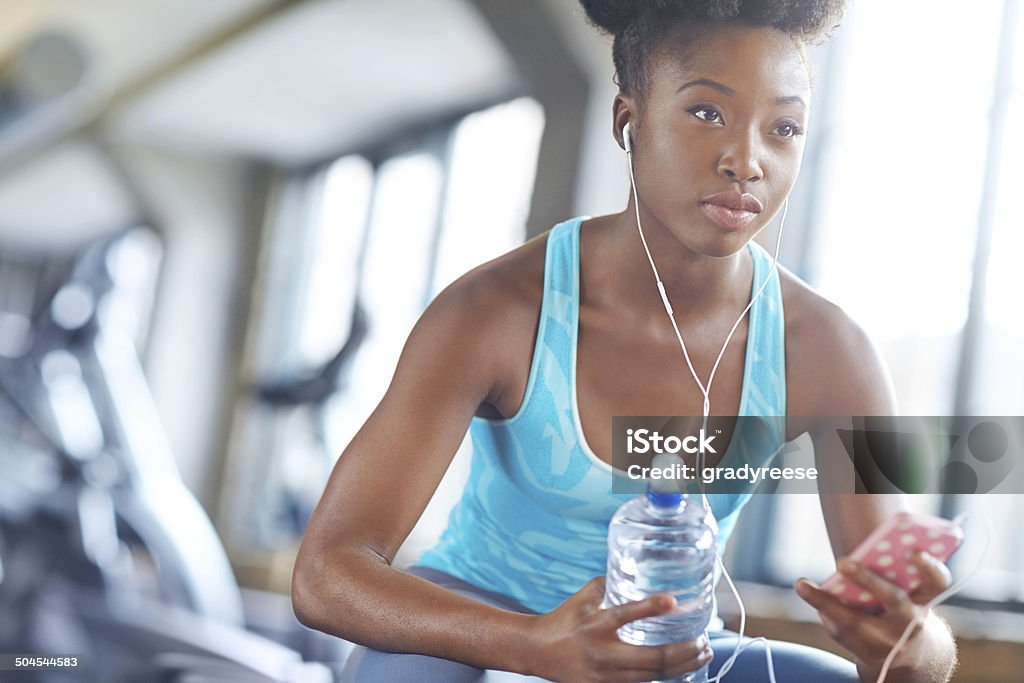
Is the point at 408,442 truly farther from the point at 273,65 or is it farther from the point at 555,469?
the point at 273,65

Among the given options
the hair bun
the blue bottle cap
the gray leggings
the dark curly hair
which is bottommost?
the gray leggings

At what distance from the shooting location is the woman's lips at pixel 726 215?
0.96m

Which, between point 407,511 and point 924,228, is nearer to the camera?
point 407,511

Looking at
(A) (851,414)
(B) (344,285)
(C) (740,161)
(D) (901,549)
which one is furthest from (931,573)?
(B) (344,285)

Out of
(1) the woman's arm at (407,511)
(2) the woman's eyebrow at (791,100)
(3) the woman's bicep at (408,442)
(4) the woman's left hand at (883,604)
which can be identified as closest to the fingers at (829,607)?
(4) the woman's left hand at (883,604)

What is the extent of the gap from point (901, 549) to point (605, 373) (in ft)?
1.16

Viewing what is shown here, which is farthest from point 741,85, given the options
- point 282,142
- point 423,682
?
point 282,142

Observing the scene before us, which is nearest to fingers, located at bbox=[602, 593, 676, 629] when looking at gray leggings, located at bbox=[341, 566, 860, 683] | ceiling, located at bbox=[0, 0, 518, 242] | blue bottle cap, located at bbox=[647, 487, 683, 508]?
blue bottle cap, located at bbox=[647, 487, 683, 508]

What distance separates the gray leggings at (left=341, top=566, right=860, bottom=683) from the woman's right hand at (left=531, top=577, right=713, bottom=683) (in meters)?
0.15

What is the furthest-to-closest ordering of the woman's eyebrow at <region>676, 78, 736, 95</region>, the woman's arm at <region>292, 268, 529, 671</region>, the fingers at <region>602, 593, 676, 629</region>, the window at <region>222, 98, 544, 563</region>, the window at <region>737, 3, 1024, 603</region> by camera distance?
the window at <region>222, 98, 544, 563</region> < the window at <region>737, 3, 1024, 603</region> < the woman's eyebrow at <region>676, 78, 736, 95</region> < the woman's arm at <region>292, 268, 529, 671</region> < the fingers at <region>602, 593, 676, 629</region>

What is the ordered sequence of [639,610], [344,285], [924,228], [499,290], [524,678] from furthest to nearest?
[344,285]
[924,228]
[499,290]
[524,678]
[639,610]

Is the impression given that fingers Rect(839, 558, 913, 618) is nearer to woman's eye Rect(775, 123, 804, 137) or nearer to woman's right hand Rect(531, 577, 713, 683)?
woman's right hand Rect(531, 577, 713, 683)

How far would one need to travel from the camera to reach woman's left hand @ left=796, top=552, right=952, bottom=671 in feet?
2.40

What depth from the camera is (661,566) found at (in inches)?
36.4
